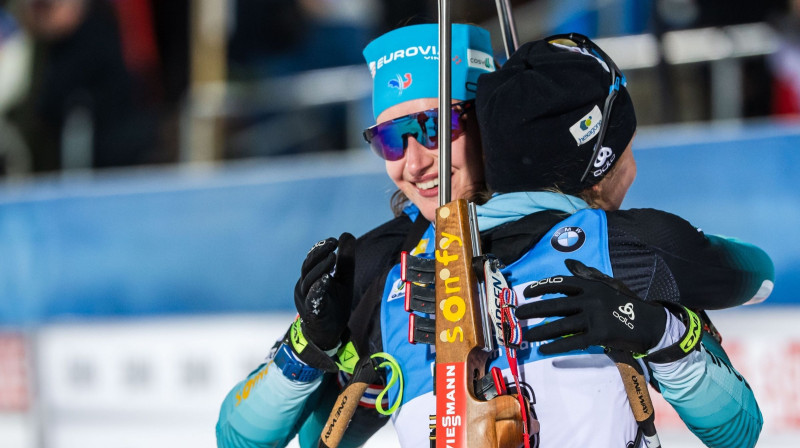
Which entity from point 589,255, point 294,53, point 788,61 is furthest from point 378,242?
point 294,53

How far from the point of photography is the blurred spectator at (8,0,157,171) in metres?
5.19

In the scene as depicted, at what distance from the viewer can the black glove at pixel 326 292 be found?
1578 mm

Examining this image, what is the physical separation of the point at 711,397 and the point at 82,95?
446 centimetres

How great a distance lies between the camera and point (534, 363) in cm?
150

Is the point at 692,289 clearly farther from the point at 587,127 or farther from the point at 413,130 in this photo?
the point at 413,130

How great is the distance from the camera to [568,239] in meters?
1.51

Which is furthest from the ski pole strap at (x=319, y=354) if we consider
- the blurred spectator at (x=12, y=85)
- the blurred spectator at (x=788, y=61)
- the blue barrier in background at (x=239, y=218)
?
the blurred spectator at (x=12, y=85)

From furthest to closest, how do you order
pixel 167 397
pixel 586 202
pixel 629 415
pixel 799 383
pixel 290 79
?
pixel 290 79, pixel 167 397, pixel 799 383, pixel 586 202, pixel 629 415

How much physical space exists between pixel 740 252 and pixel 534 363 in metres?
0.43

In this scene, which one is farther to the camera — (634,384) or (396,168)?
(396,168)

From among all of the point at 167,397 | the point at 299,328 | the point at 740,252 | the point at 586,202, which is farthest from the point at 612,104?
the point at 167,397

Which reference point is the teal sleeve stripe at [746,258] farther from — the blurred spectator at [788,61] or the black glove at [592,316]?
the blurred spectator at [788,61]

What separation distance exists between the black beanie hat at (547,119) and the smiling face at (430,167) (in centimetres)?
25

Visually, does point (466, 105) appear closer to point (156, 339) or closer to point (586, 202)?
point (586, 202)
